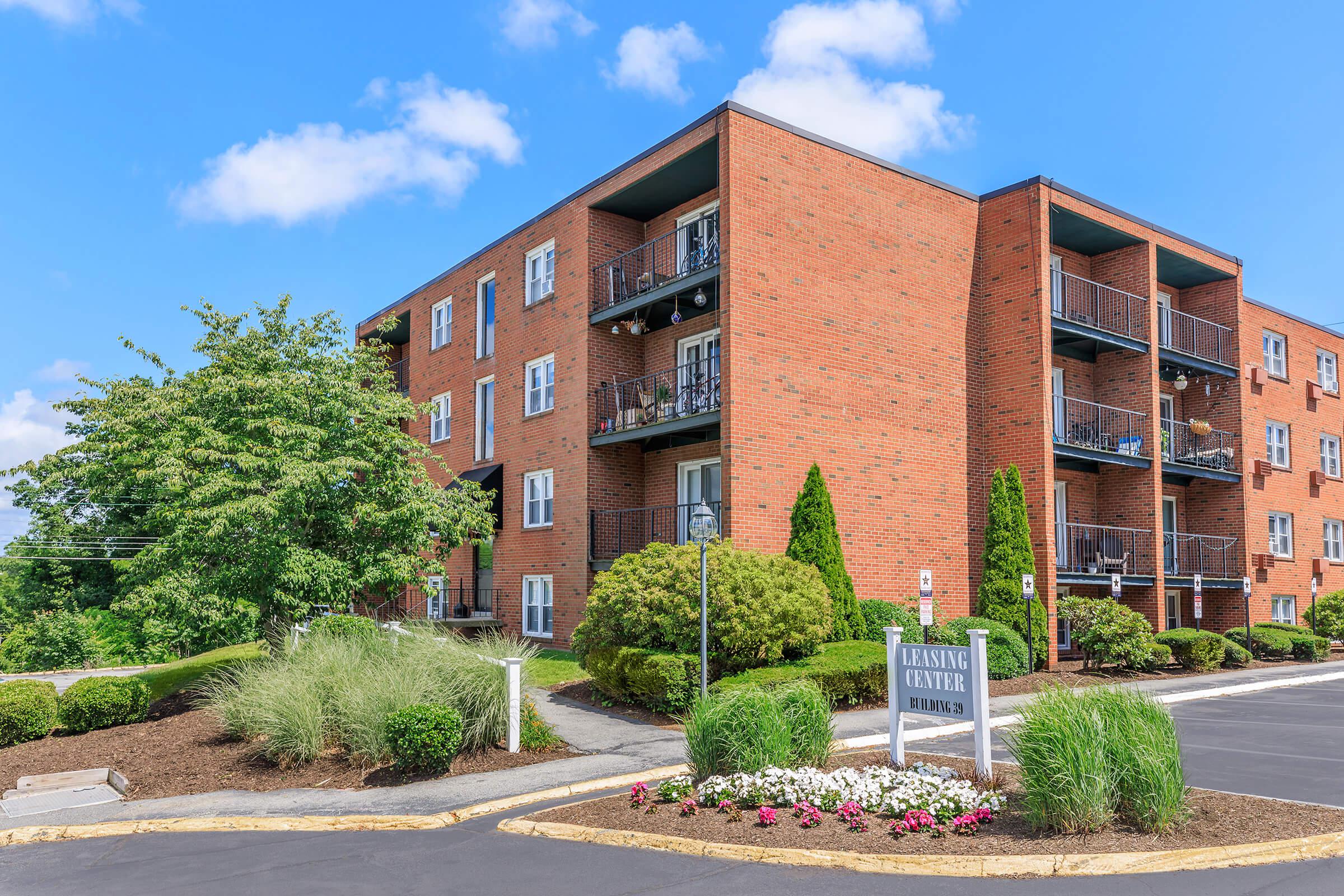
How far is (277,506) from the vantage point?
16.5 metres

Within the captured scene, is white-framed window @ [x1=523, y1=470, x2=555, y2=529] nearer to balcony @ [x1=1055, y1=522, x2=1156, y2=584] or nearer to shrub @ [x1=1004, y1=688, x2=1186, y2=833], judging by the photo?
balcony @ [x1=1055, y1=522, x2=1156, y2=584]

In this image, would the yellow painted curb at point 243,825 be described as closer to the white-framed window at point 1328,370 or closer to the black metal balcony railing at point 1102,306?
the black metal balcony railing at point 1102,306

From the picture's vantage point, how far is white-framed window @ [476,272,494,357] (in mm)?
27875

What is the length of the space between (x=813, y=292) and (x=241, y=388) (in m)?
11.3

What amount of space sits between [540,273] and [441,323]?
21.8 feet

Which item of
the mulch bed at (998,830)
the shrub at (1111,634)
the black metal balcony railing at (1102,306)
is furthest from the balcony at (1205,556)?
the mulch bed at (998,830)

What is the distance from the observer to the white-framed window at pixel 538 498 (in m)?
23.8

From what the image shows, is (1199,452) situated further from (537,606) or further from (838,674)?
(537,606)

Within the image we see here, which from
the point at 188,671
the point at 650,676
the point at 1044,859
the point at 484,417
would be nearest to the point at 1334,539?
the point at 484,417

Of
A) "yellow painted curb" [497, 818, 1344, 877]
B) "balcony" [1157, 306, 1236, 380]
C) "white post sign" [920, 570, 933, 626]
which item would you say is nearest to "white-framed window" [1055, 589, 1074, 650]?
"white post sign" [920, 570, 933, 626]

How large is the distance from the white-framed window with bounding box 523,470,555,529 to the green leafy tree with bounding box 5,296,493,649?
7.63ft

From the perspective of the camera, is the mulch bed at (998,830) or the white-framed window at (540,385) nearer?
the mulch bed at (998,830)

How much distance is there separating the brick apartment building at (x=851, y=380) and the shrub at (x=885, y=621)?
3.32ft

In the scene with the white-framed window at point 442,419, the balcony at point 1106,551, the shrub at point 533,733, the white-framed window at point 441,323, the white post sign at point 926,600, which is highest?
the white-framed window at point 441,323
